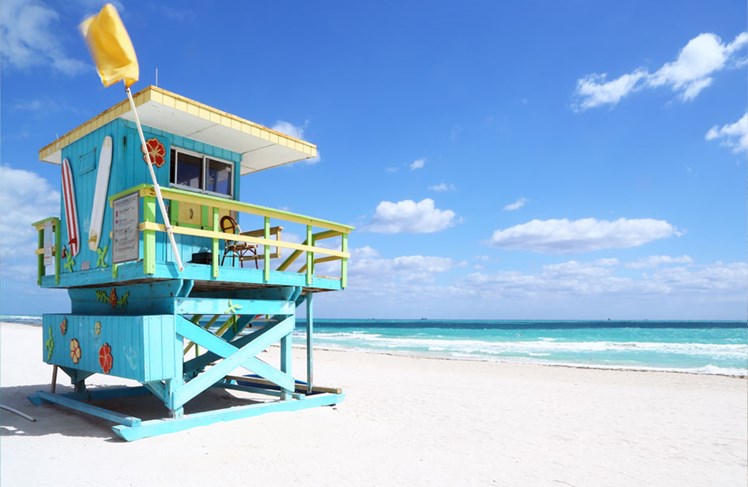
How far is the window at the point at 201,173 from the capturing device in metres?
8.69

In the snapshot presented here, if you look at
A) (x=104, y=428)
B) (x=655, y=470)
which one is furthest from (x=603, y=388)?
(x=104, y=428)

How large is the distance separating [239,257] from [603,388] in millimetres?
11399

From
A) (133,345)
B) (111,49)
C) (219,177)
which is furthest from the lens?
(219,177)

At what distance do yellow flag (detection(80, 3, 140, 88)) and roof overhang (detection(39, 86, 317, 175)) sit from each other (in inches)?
13.7

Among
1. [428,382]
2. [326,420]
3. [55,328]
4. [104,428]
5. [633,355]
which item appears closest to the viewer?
[104,428]

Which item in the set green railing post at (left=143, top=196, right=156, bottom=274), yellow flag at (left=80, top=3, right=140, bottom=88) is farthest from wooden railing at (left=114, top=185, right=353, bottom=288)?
yellow flag at (left=80, top=3, right=140, bottom=88)

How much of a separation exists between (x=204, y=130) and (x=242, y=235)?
178cm

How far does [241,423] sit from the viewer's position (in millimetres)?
7605

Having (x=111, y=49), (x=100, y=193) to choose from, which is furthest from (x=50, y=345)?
(x=111, y=49)

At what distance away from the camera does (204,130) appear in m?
8.53

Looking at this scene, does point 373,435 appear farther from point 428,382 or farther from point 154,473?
point 428,382

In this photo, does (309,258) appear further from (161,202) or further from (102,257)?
(102,257)

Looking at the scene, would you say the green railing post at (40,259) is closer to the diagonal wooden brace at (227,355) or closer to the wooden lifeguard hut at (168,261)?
the wooden lifeguard hut at (168,261)

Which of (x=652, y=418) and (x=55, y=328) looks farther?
(x=652, y=418)
